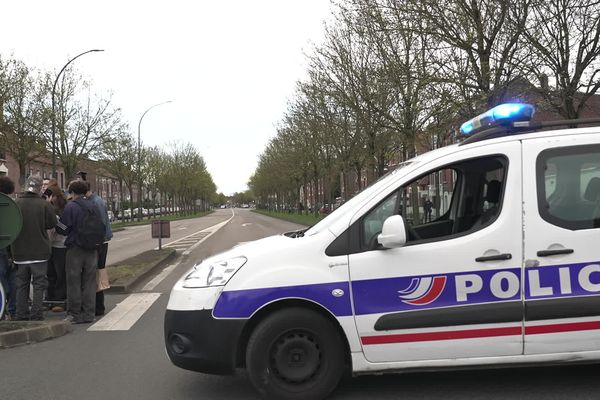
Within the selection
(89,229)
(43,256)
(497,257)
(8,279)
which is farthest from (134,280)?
(497,257)

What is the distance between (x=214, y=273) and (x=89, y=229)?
3.61 meters

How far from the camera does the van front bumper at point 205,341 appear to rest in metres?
4.03

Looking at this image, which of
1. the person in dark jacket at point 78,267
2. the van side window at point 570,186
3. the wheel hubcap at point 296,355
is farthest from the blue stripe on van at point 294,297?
the person in dark jacket at point 78,267

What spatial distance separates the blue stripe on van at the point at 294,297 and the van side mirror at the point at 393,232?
440mm

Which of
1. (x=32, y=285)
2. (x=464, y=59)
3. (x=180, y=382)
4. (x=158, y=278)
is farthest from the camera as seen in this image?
(x=464, y=59)

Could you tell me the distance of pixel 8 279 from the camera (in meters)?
7.20

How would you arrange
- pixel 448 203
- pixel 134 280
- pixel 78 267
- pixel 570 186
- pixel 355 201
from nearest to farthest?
1. pixel 570 186
2. pixel 355 201
3. pixel 448 203
4. pixel 78 267
5. pixel 134 280

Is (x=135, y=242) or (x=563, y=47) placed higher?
(x=563, y=47)

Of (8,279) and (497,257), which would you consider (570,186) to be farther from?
(8,279)

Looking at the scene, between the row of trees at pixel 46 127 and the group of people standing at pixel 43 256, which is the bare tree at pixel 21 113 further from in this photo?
the group of people standing at pixel 43 256

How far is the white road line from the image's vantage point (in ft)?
34.0

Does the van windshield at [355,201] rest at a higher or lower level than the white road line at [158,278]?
higher

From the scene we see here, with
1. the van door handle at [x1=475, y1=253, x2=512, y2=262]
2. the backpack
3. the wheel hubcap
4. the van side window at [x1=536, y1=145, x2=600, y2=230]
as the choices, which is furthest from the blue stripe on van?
the backpack

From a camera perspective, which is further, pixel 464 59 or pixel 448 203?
pixel 464 59
